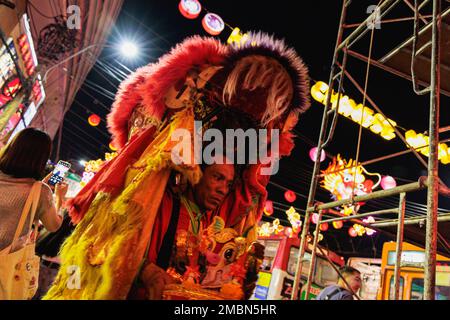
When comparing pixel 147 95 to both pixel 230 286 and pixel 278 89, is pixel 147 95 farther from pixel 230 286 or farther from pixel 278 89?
pixel 230 286

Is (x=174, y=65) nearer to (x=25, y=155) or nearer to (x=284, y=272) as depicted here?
(x=25, y=155)

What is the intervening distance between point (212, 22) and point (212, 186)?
11705 millimetres

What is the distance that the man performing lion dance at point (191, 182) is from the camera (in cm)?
139

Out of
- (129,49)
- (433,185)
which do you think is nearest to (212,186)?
(433,185)

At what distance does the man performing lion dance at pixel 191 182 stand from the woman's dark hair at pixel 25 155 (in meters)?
0.62

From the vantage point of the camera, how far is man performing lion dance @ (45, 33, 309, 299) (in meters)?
1.39

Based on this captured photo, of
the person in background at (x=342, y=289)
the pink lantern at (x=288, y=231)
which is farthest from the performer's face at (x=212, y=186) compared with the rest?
the pink lantern at (x=288, y=231)

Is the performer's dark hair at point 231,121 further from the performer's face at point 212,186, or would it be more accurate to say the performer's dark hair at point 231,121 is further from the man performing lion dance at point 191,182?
the performer's face at point 212,186

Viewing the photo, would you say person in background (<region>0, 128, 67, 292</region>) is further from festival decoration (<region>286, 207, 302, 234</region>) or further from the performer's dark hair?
festival decoration (<region>286, 207, 302, 234</region>)

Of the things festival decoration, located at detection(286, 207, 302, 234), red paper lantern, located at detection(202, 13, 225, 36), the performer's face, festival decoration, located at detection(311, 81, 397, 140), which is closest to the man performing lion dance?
the performer's face

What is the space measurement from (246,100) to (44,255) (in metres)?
2.18

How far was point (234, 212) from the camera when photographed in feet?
5.99

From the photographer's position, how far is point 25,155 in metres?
2.03

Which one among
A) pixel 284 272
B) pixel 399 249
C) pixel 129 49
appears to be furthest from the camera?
pixel 129 49
